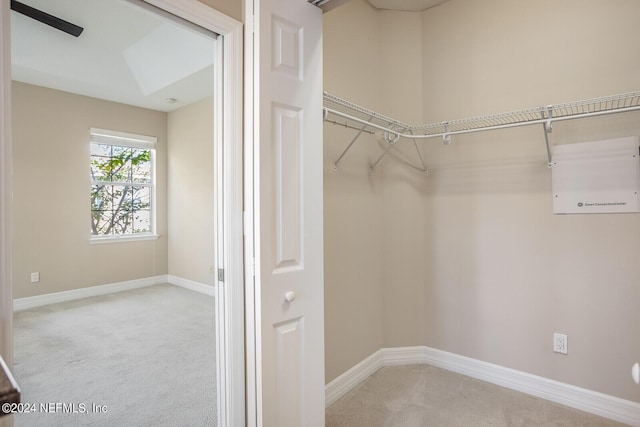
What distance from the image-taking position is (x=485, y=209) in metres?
2.36

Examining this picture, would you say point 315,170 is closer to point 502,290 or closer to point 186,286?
point 502,290

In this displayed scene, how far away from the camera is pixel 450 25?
2477mm

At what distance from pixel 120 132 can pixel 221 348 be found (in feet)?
14.9

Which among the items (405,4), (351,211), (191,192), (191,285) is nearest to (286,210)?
(351,211)

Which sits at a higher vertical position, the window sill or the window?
the window

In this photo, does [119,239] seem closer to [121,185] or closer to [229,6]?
[121,185]

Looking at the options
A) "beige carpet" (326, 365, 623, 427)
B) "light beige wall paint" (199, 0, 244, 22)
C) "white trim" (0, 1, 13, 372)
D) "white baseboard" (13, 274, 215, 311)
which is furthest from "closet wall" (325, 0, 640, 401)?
"white baseboard" (13, 274, 215, 311)

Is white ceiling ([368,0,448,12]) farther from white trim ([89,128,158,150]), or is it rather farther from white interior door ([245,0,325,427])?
white trim ([89,128,158,150])

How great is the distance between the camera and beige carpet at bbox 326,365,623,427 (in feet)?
6.27

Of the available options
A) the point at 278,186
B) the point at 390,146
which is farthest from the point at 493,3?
the point at 278,186

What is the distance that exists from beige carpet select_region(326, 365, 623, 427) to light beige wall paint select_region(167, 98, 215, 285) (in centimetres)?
313

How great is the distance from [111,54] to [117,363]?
341 cm

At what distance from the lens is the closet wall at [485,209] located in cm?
195

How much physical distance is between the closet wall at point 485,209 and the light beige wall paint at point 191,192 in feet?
9.60
